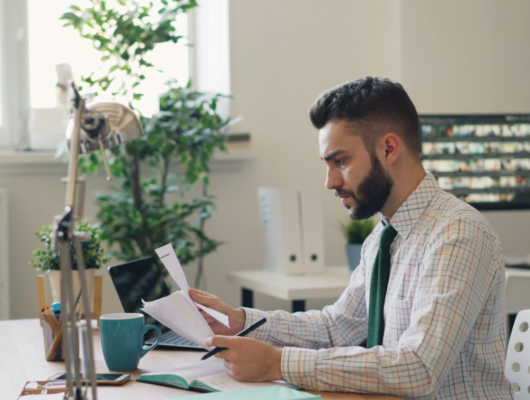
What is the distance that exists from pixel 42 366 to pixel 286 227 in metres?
1.33

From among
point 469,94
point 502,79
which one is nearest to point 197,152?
point 469,94

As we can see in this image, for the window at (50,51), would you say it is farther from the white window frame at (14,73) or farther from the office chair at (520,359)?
the office chair at (520,359)

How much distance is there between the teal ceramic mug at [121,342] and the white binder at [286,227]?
4.23 feet

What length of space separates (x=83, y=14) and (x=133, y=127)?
1567 millimetres

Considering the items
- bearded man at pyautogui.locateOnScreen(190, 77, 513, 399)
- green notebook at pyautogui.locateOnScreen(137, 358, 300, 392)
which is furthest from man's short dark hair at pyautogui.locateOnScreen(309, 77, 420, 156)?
green notebook at pyautogui.locateOnScreen(137, 358, 300, 392)

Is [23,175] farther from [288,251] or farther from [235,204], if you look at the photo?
[288,251]

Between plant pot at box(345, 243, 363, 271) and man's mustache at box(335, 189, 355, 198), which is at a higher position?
man's mustache at box(335, 189, 355, 198)

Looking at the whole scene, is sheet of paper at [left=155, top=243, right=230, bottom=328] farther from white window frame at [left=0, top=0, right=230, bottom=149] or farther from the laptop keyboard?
white window frame at [left=0, top=0, right=230, bottom=149]

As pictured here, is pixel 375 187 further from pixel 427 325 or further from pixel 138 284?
pixel 138 284

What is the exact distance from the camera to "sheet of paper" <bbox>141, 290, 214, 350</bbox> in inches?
43.1

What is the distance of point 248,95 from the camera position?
280cm

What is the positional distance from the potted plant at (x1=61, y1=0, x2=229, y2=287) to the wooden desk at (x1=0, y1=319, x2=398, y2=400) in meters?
0.87

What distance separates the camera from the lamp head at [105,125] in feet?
2.77

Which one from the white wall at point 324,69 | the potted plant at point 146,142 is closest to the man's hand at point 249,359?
the potted plant at point 146,142
